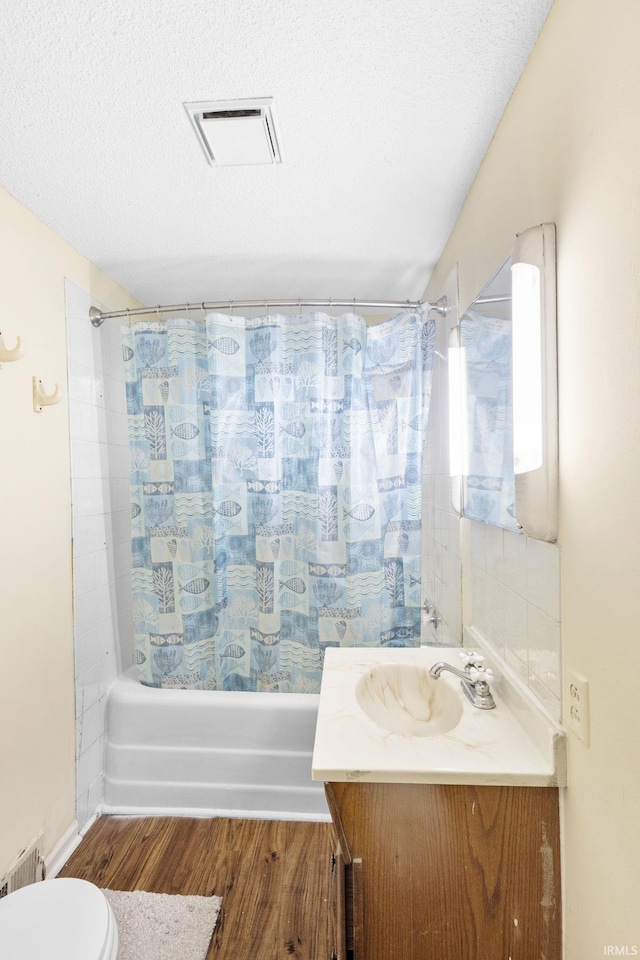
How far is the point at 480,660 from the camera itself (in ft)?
4.26

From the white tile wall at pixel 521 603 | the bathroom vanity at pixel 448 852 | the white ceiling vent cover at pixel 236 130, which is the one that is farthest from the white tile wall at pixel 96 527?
the white tile wall at pixel 521 603

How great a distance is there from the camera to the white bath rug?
1384mm

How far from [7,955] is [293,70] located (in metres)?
2.16

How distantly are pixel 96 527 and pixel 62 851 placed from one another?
123 centimetres

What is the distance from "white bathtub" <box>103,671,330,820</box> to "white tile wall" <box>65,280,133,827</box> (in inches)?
5.3

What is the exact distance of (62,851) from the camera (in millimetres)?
1723

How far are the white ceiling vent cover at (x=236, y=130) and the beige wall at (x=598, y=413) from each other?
26.2 inches

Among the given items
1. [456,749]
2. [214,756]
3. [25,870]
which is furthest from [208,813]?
[456,749]

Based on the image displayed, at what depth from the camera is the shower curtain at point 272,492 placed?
1.95 m

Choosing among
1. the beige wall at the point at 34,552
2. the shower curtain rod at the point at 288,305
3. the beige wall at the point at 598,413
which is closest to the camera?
the beige wall at the point at 598,413

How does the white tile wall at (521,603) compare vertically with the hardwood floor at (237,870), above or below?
above

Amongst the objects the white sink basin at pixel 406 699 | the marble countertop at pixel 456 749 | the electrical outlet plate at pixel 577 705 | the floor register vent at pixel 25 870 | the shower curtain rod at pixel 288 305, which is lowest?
the floor register vent at pixel 25 870

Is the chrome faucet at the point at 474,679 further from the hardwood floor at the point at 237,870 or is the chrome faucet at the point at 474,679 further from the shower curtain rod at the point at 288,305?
the shower curtain rod at the point at 288,305

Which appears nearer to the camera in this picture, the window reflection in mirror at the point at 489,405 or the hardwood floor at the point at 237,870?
the window reflection in mirror at the point at 489,405
